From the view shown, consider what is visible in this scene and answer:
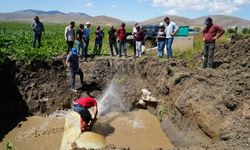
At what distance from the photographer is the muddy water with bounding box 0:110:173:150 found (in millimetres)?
12234

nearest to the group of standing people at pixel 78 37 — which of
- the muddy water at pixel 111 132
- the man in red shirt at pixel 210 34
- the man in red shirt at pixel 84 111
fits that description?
the muddy water at pixel 111 132

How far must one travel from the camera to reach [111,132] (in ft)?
42.6

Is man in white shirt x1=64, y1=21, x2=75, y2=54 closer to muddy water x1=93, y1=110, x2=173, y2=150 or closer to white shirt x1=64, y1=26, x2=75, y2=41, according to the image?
white shirt x1=64, y1=26, x2=75, y2=41

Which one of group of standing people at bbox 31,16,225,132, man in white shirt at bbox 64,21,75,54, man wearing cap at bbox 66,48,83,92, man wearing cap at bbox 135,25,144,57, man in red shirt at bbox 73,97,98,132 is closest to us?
man in red shirt at bbox 73,97,98,132

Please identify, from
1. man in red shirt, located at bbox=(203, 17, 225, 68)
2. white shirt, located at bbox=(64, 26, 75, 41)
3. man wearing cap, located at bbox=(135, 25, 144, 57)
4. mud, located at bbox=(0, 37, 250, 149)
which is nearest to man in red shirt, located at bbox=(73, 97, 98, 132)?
mud, located at bbox=(0, 37, 250, 149)

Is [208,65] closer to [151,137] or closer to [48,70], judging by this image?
[151,137]

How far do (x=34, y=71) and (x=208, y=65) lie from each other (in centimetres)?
769

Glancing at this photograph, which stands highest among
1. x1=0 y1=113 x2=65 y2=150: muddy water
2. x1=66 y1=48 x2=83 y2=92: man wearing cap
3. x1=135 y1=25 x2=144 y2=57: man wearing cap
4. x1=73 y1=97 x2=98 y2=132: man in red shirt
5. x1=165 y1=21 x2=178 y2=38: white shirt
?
x1=165 y1=21 x2=178 y2=38: white shirt

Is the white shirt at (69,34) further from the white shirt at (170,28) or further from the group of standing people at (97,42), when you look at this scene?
the white shirt at (170,28)

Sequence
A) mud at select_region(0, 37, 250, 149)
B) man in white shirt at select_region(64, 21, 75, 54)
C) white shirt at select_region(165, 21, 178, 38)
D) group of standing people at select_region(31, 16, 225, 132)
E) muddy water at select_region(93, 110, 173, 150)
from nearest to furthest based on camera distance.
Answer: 1. mud at select_region(0, 37, 250, 149)
2. group of standing people at select_region(31, 16, 225, 132)
3. muddy water at select_region(93, 110, 173, 150)
4. white shirt at select_region(165, 21, 178, 38)
5. man in white shirt at select_region(64, 21, 75, 54)

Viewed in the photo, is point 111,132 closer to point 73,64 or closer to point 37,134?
point 37,134

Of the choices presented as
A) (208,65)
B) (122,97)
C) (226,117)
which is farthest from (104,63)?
(226,117)

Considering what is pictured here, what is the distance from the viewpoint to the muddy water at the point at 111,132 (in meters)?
12.2

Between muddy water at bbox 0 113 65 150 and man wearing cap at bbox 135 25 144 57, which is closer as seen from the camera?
muddy water at bbox 0 113 65 150
